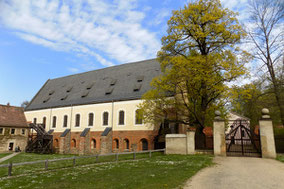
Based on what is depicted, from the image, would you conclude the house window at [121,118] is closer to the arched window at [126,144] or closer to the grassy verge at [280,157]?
the arched window at [126,144]

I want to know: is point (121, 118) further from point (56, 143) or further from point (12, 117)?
point (12, 117)

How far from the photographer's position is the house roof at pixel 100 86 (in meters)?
29.1

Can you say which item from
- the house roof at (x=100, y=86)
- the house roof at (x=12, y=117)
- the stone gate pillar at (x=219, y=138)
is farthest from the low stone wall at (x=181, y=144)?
the house roof at (x=12, y=117)

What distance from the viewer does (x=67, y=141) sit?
3119 cm

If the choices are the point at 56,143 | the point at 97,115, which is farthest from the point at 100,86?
the point at 56,143

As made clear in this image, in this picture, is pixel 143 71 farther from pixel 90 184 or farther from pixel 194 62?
pixel 90 184

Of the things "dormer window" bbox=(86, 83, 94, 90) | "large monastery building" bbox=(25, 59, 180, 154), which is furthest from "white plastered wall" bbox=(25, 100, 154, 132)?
"dormer window" bbox=(86, 83, 94, 90)

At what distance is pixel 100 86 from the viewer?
3338 centimetres

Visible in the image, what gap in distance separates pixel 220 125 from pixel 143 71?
1796cm

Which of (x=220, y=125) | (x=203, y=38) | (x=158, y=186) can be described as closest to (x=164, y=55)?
(x=203, y=38)

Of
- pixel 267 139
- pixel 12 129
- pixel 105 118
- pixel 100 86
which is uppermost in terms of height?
pixel 100 86

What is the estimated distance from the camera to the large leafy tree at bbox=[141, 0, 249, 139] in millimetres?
16047

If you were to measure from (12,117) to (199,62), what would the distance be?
34.0 meters

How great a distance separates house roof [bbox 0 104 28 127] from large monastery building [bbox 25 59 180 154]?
1.14 m
